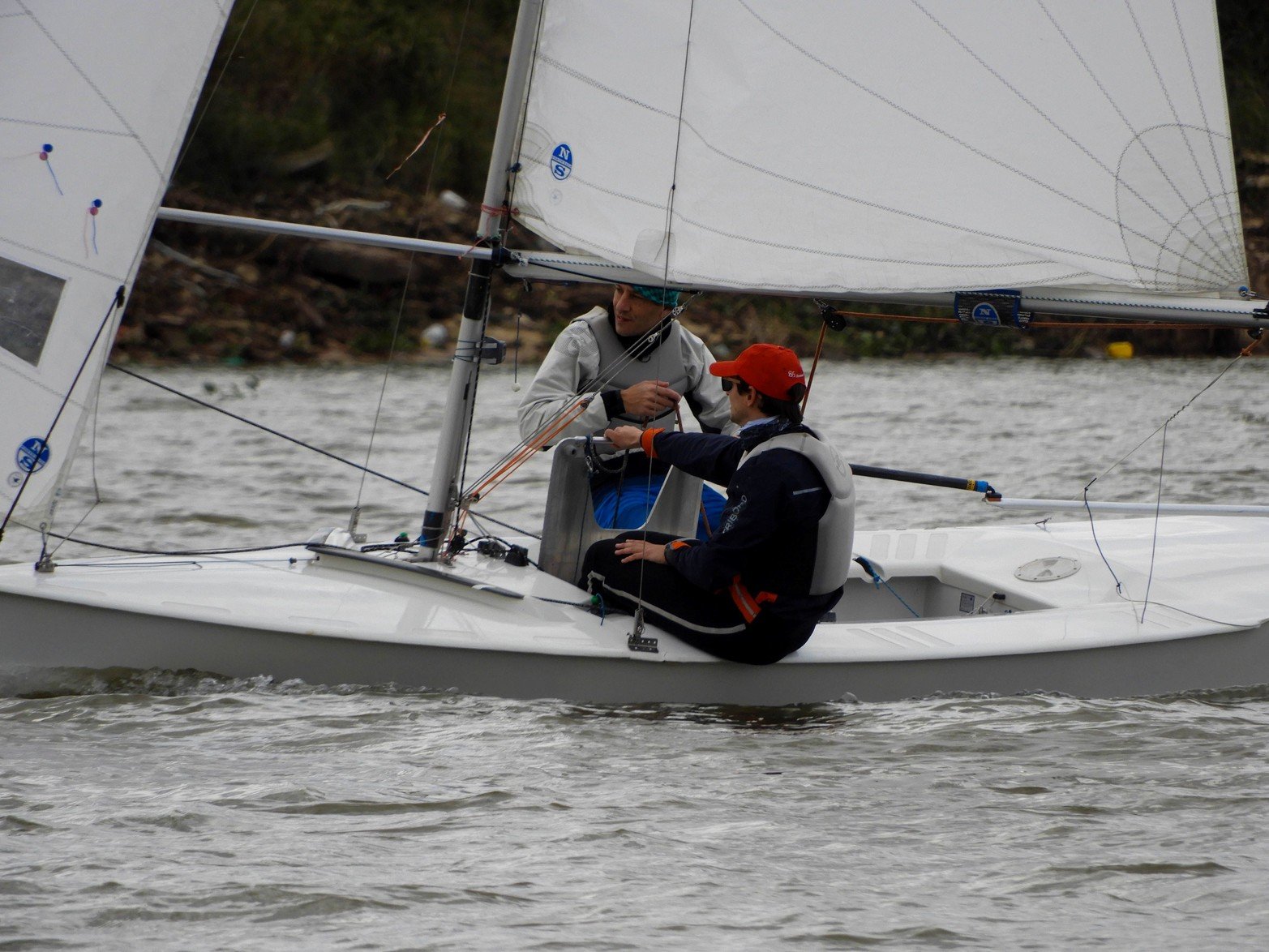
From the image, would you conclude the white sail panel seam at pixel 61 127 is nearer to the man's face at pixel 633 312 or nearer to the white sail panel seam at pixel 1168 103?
the man's face at pixel 633 312

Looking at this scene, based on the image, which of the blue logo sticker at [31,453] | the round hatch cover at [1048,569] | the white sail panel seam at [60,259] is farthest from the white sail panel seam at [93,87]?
the round hatch cover at [1048,569]

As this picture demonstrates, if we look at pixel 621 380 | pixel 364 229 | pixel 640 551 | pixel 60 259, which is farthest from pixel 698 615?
pixel 364 229

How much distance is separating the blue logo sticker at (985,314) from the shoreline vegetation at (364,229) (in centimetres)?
996

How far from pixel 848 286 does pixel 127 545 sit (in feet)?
15.1

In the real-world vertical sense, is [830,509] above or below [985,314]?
below

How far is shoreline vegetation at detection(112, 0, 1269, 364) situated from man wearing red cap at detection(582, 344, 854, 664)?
1005cm

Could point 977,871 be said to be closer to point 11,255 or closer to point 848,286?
point 848,286

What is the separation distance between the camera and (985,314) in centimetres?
427

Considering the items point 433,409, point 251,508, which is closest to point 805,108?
point 251,508

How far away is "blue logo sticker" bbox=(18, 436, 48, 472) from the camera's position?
3998 millimetres

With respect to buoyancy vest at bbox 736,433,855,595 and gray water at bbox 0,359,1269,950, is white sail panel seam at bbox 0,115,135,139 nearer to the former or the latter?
gray water at bbox 0,359,1269,950

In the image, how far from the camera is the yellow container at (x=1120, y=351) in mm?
16906

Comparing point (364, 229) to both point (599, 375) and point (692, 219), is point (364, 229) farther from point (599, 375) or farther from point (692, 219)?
point (692, 219)

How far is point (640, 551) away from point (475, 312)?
0.85 meters
